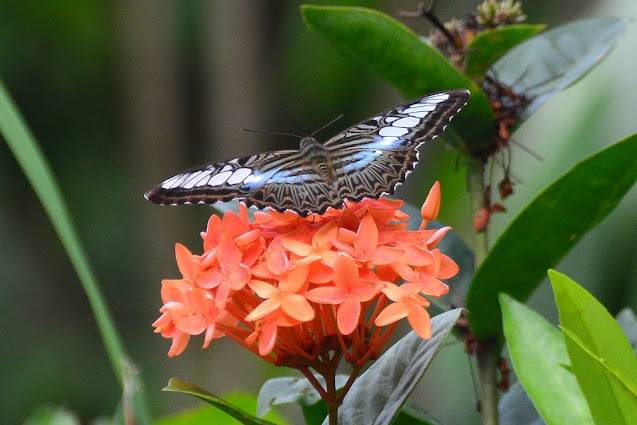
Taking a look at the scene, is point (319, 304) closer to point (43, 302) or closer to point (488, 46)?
point (488, 46)

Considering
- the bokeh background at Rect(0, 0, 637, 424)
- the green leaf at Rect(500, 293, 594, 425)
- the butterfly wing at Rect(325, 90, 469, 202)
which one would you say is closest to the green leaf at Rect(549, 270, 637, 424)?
the green leaf at Rect(500, 293, 594, 425)

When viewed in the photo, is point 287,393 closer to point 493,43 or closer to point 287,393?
point 287,393

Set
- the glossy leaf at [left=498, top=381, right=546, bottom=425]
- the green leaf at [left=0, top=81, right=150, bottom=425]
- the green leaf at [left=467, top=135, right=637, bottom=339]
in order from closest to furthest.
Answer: the green leaf at [left=0, top=81, right=150, bottom=425]
the green leaf at [left=467, top=135, right=637, bottom=339]
the glossy leaf at [left=498, top=381, right=546, bottom=425]

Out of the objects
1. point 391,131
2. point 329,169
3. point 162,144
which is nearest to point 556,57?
point 391,131

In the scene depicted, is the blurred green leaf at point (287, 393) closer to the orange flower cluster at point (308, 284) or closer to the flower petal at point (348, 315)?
the orange flower cluster at point (308, 284)

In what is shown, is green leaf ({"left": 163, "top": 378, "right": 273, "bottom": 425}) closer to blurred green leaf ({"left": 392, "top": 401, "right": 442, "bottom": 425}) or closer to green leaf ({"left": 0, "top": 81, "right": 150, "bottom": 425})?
green leaf ({"left": 0, "top": 81, "right": 150, "bottom": 425})

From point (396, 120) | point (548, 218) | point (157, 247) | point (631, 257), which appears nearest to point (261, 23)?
point (157, 247)
